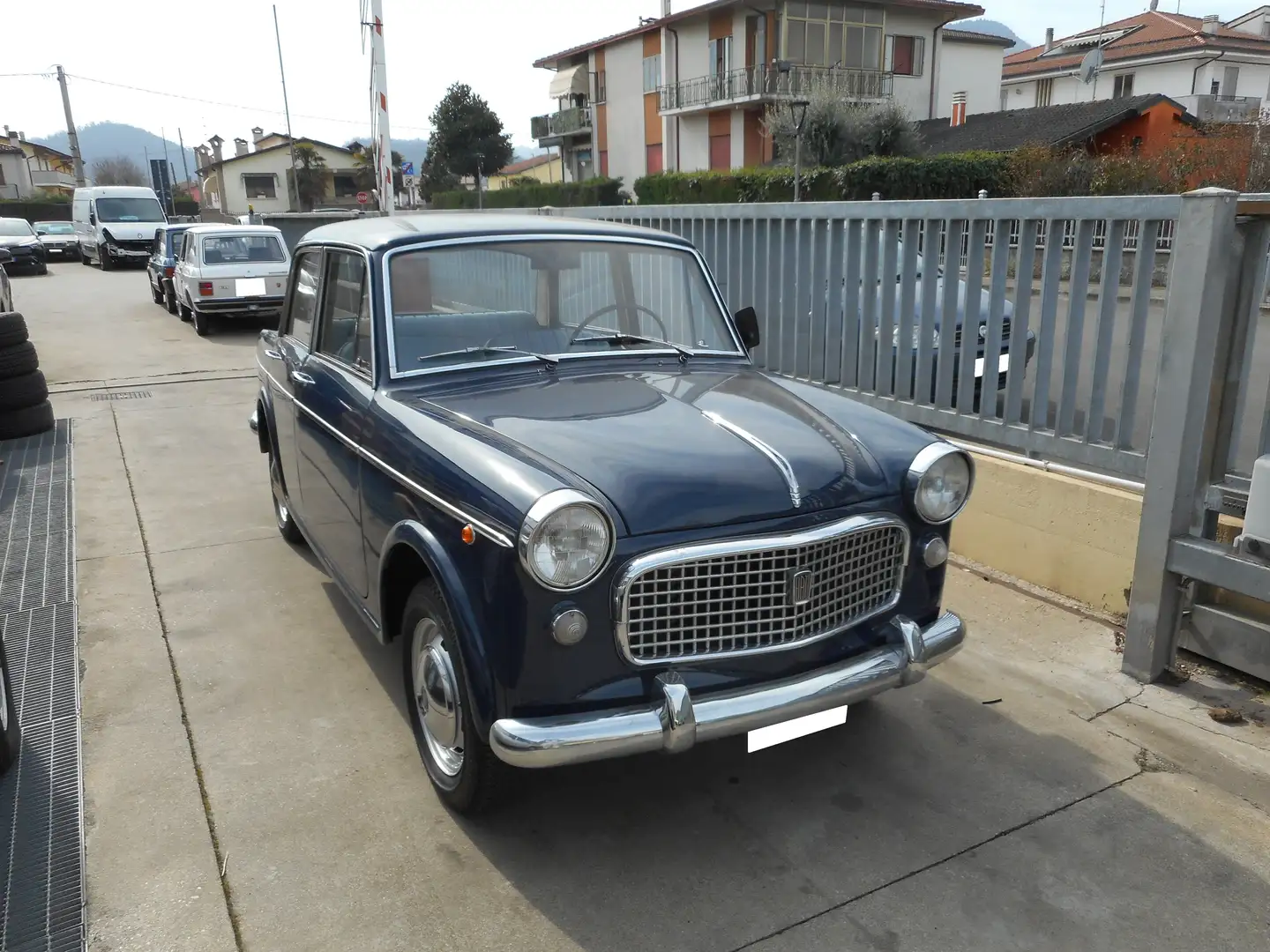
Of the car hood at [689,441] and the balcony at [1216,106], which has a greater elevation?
the balcony at [1216,106]

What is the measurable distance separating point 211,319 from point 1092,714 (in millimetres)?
13931

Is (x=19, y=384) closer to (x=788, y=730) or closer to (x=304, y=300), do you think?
(x=304, y=300)

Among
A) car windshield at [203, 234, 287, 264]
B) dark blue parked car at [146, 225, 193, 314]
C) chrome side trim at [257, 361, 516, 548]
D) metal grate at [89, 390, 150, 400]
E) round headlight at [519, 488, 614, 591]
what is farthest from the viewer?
dark blue parked car at [146, 225, 193, 314]

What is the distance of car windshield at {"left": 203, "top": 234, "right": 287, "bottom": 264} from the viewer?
48.2 feet

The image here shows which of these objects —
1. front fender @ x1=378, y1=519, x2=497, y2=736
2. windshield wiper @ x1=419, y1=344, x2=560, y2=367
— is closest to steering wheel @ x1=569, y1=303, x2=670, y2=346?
windshield wiper @ x1=419, y1=344, x2=560, y2=367

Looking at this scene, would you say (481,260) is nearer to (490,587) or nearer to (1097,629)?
(490,587)

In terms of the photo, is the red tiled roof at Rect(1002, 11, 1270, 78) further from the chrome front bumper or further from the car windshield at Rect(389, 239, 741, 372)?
the chrome front bumper

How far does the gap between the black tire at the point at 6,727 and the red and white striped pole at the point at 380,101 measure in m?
11.7

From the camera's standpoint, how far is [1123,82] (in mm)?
49250

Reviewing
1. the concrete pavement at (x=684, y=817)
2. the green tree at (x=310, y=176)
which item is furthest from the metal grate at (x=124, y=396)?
the green tree at (x=310, y=176)

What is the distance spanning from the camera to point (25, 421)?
8133 millimetres

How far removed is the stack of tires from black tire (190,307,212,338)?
6.28 metres

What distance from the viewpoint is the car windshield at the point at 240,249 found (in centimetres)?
1470

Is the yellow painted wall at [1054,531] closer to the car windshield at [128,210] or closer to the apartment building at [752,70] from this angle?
the car windshield at [128,210]
